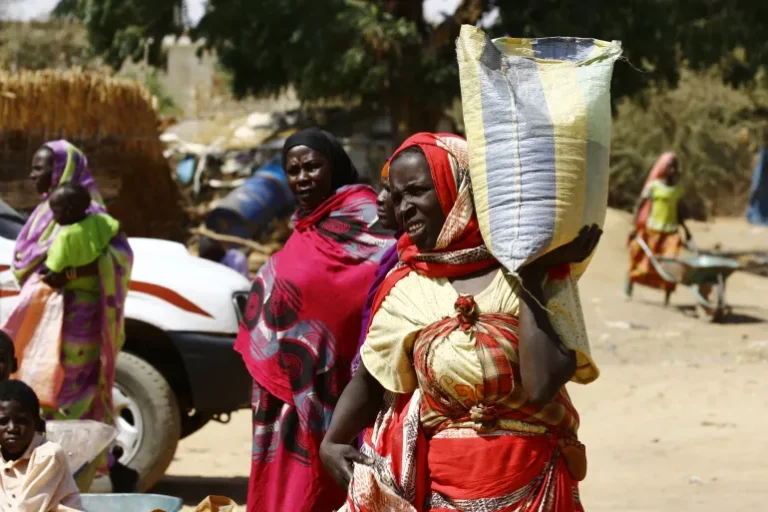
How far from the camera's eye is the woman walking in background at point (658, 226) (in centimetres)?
1694

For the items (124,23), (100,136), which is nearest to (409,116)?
(124,23)

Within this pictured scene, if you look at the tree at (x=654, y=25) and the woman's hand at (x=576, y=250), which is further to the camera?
the tree at (x=654, y=25)

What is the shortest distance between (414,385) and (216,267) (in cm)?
469

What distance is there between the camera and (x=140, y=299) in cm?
752

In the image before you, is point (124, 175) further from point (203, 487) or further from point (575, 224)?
point (575, 224)

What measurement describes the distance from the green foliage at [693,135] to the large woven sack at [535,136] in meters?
29.1

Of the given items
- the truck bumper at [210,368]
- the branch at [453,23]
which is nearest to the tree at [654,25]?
the branch at [453,23]

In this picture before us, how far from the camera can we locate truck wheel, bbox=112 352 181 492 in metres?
7.35

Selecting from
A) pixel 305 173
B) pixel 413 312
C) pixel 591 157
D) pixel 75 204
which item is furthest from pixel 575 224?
pixel 75 204

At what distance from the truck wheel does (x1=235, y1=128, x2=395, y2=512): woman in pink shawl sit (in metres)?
2.55

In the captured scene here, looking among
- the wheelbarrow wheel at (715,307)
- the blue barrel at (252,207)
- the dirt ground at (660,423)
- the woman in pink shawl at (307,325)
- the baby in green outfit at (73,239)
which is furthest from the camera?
the blue barrel at (252,207)

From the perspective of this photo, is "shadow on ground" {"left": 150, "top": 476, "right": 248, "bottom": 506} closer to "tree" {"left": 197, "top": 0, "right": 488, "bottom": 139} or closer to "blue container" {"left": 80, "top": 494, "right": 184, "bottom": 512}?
"blue container" {"left": 80, "top": 494, "right": 184, "bottom": 512}

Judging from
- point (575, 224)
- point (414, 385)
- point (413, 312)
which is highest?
point (575, 224)

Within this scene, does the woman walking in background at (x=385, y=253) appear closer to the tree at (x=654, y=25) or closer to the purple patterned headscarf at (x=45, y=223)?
the purple patterned headscarf at (x=45, y=223)
